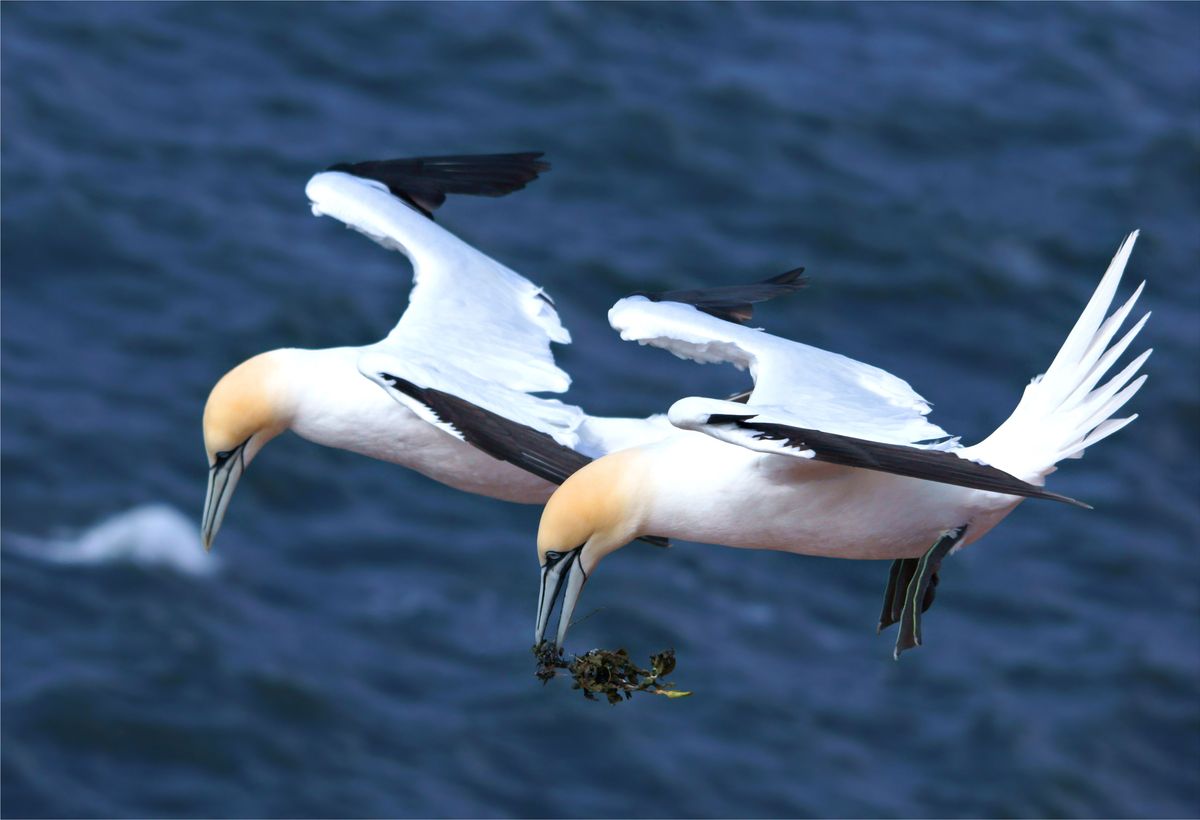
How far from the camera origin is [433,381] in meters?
9.34

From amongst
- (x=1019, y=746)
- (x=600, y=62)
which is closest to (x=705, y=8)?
(x=600, y=62)

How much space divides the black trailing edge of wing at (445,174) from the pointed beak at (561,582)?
325 centimetres

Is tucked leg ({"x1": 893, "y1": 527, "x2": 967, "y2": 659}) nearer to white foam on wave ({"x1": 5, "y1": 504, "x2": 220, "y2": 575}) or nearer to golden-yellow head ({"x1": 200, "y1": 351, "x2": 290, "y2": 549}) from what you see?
golden-yellow head ({"x1": 200, "y1": 351, "x2": 290, "y2": 549})

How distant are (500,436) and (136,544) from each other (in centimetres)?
1703

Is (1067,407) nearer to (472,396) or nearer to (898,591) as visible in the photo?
(898,591)

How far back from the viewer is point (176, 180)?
28438mm

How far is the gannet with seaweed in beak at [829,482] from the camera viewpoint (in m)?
8.59

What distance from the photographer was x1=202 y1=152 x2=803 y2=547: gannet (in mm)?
9469

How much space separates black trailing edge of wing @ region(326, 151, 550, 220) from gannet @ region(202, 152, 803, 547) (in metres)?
0.55

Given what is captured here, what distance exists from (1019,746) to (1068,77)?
10.6 m

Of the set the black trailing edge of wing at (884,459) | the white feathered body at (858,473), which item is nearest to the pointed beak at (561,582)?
the white feathered body at (858,473)

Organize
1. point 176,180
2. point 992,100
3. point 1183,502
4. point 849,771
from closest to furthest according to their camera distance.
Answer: point 849,771
point 1183,502
point 176,180
point 992,100

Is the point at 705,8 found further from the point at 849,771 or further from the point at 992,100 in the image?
the point at 849,771

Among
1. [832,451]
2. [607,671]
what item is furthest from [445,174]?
[832,451]
